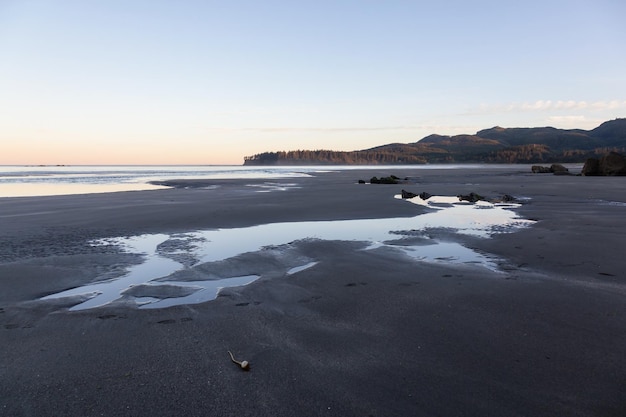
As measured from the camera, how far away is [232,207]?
18.6m

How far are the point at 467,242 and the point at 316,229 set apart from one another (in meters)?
4.60

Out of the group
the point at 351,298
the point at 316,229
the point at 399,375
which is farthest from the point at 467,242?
the point at 399,375

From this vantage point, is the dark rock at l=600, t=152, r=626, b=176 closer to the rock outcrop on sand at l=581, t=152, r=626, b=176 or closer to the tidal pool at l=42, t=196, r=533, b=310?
the rock outcrop on sand at l=581, t=152, r=626, b=176

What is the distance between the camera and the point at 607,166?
148 feet

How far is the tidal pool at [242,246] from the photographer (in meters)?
6.48

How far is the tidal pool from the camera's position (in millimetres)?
6484

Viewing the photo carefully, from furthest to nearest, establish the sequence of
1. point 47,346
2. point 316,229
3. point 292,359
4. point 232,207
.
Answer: point 232,207 < point 316,229 < point 47,346 < point 292,359

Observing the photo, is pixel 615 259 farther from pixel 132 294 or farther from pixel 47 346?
pixel 47 346

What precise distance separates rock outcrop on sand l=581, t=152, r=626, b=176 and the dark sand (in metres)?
44.9

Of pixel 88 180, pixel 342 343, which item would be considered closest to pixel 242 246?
pixel 342 343

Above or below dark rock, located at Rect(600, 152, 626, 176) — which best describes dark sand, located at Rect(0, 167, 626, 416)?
below

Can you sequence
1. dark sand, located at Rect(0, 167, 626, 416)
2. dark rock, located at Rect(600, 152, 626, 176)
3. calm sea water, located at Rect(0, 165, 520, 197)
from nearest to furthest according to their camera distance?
dark sand, located at Rect(0, 167, 626, 416) < calm sea water, located at Rect(0, 165, 520, 197) < dark rock, located at Rect(600, 152, 626, 176)

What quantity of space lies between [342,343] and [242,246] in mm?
6075

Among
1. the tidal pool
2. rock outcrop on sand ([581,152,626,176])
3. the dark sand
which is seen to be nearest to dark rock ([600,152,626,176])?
rock outcrop on sand ([581,152,626,176])
